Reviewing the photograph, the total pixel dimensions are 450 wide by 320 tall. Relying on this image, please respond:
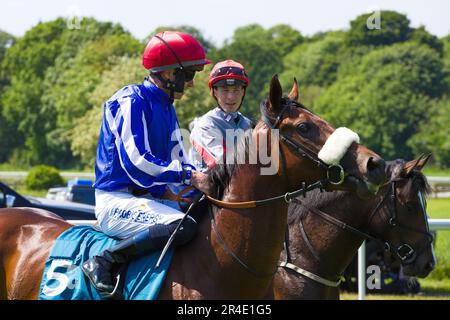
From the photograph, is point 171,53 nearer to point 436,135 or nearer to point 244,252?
point 244,252

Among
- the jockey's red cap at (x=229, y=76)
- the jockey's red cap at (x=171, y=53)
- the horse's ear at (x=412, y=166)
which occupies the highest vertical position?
the jockey's red cap at (x=171, y=53)

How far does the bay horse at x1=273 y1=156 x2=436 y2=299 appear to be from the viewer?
5.55 metres

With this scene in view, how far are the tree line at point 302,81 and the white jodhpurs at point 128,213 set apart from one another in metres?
36.5

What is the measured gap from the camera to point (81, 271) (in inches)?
180

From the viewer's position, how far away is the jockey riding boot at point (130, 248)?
438cm

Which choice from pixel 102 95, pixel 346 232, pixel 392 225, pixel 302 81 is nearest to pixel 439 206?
pixel 102 95

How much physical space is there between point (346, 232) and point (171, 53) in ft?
6.09

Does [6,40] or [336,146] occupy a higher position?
[6,40]

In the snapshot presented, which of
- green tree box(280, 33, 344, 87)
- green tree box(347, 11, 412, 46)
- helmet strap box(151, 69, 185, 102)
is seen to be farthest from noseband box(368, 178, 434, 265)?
green tree box(347, 11, 412, 46)

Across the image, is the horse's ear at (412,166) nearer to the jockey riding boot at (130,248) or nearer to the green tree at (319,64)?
the jockey riding boot at (130,248)

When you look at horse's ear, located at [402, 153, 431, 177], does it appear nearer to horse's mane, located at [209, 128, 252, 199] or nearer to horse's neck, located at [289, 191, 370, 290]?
Result: horse's neck, located at [289, 191, 370, 290]

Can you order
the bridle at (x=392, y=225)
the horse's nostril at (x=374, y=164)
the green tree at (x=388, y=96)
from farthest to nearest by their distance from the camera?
the green tree at (x=388, y=96) → the bridle at (x=392, y=225) → the horse's nostril at (x=374, y=164)

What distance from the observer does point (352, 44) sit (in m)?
Result: 69.6

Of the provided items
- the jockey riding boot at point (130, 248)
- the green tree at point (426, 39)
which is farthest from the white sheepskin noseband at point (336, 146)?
the green tree at point (426, 39)
